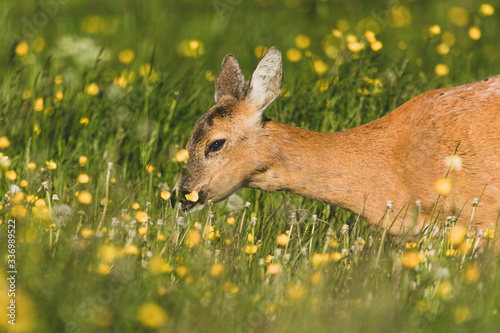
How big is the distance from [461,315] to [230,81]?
3.04 metres

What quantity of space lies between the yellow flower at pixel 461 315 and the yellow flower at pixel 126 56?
5.51 meters

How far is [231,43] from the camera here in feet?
27.5

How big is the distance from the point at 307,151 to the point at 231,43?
3590 mm

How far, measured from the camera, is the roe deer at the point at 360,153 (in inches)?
189

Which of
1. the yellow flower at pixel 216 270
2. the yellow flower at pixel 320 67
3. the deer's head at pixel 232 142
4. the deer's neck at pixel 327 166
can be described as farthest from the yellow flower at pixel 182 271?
the yellow flower at pixel 320 67

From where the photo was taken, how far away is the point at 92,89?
6.10m

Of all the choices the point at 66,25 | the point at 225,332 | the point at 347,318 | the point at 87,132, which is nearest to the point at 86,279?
Result: the point at 225,332

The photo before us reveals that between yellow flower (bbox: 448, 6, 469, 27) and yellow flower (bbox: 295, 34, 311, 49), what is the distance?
2.01m

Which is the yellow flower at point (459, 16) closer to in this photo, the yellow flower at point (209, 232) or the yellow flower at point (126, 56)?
the yellow flower at point (126, 56)

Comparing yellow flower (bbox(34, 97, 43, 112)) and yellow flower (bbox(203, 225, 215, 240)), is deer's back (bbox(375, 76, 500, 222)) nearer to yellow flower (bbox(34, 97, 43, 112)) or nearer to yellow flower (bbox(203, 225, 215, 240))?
yellow flower (bbox(203, 225, 215, 240))

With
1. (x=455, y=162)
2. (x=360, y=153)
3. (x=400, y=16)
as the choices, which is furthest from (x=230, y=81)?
(x=400, y=16)

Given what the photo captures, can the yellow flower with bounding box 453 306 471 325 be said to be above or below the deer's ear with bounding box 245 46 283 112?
below

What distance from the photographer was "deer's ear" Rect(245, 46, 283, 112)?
522 centimetres

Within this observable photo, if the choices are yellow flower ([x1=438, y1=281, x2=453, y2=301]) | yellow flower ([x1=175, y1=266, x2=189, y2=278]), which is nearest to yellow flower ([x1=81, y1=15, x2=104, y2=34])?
yellow flower ([x1=175, y1=266, x2=189, y2=278])
